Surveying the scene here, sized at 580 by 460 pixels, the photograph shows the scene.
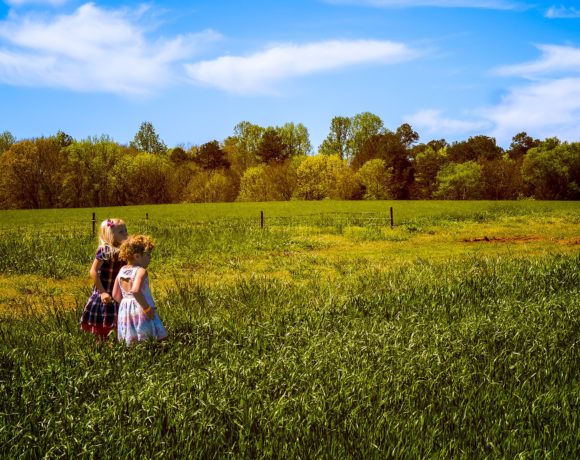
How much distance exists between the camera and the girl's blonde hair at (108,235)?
7094mm

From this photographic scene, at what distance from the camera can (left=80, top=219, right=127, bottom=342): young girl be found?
23.2ft

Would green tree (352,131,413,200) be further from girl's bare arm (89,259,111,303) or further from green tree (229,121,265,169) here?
girl's bare arm (89,259,111,303)

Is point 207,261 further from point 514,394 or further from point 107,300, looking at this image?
point 514,394

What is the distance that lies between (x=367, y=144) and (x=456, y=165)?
15284mm

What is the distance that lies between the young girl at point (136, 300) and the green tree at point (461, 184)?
82514mm

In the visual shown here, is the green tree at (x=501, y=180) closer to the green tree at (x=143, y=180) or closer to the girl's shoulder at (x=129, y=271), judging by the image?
the green tree at (x=143, y=180)

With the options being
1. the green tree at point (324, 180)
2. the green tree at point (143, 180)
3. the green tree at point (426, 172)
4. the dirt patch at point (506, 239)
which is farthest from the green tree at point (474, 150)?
the dirt patch at point (506, 239)

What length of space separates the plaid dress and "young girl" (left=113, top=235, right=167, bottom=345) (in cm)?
50

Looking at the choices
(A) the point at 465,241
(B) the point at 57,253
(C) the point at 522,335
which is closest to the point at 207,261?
(B) the point at 57,253

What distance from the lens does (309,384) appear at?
530 centimetres

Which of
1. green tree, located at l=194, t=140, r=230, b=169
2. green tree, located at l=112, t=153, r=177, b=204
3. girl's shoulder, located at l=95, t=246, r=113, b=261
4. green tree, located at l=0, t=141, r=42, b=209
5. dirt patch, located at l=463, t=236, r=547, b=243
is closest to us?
girl's shoulder, located at l=95, t=246, r=113, b=261

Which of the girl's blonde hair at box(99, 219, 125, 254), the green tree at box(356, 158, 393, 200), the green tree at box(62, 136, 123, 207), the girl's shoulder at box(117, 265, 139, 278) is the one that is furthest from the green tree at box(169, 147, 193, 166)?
the girl's shoulder at box(117, 265, 139, 278)

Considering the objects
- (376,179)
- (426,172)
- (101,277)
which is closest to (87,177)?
(376,179)

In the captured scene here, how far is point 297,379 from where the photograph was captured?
18.0ft
